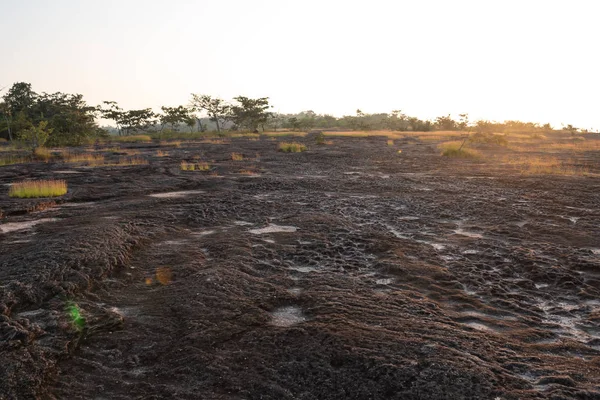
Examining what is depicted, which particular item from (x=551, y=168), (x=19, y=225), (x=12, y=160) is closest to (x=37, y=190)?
(x=19, y=225)

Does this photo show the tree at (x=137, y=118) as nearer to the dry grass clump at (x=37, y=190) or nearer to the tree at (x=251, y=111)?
the tree at (x=251, y=111)

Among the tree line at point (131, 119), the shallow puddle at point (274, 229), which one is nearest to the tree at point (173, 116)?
the tree line at point (131, 119)

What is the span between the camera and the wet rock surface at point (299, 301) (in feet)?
10.8

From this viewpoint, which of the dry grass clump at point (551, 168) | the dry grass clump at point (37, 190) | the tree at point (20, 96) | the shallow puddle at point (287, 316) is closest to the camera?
the shallow puddle at point (287, 316)

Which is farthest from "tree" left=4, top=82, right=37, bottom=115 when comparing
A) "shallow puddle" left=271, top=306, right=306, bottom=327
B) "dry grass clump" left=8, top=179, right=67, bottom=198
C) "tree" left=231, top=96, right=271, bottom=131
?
"shallow puddle" left=271, top=306, right=306, bottom=327

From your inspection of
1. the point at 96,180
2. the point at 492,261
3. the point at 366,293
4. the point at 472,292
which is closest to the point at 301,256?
the point at 366,293

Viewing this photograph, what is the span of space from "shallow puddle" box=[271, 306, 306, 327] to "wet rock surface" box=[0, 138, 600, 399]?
26mm

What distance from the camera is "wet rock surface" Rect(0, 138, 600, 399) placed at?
3.29 m

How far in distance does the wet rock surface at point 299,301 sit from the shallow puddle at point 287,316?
1.0 inches

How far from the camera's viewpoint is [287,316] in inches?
175

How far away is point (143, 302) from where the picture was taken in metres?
4.77

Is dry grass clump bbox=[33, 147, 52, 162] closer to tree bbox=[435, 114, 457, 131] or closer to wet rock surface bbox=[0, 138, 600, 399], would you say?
wet rock surface bbox=[0, 138, 600, 399]

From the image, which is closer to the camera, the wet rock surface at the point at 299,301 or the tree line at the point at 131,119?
the wet rock surface at the point at 299,301

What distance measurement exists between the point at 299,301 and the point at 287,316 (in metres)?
0.38
